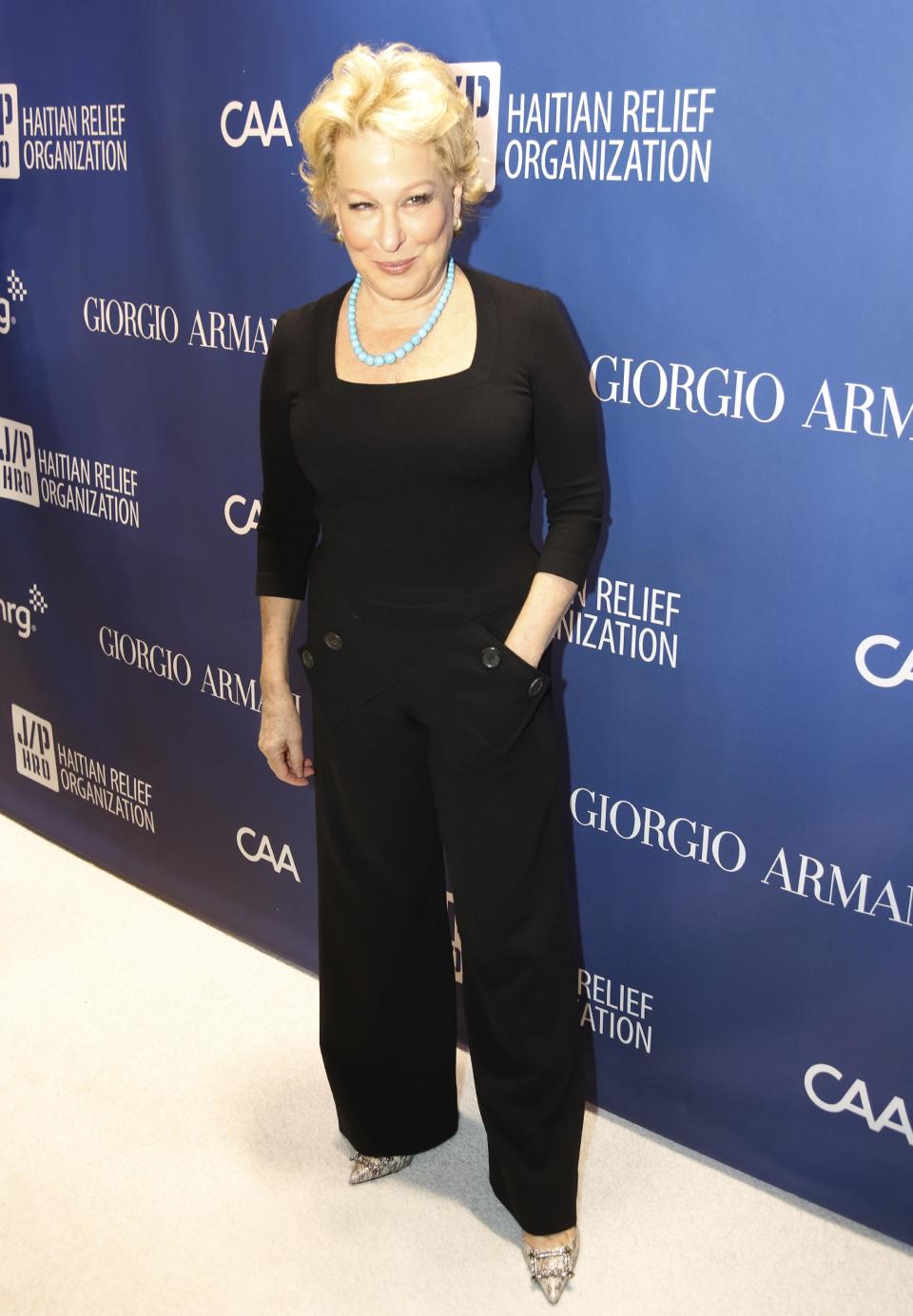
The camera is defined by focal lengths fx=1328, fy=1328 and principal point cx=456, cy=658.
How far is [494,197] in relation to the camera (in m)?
2.00

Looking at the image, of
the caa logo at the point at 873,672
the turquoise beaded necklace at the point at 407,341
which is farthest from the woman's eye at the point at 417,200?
the caa logo at the point at 873,672

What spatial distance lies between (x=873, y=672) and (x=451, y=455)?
69cm

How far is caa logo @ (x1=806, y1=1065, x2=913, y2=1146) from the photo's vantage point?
2.03m

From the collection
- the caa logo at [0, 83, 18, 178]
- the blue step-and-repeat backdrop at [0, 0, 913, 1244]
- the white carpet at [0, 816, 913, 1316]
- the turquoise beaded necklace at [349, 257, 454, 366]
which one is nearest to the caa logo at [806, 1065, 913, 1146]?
the blue step-and-repeat backdrop at [0, 0, 913, 1244]

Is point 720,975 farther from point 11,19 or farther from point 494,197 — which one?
point 11,19

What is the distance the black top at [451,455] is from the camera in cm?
164

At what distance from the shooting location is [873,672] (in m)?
1.86

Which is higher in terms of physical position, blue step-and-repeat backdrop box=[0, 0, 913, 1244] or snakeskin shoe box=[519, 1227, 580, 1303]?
blue step-and-repeat backdrop box=[0, 0, 913, 1244]

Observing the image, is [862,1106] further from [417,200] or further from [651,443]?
[417,200]

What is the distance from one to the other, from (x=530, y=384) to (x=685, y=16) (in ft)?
1.77

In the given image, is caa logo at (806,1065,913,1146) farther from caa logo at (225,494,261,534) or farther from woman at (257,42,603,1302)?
caa logo at (225,494,261,534)

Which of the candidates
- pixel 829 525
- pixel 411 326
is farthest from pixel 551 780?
pixel 411 326

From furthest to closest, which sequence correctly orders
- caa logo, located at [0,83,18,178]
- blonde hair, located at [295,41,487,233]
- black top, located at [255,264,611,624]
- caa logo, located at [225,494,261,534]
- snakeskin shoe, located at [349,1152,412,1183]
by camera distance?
1. caa logo, located at [0,83,18,178]
2. caa logo, located at [225,494,261,534]
3. snakeskin shoe, located at [349,1152,412,1183]
4. black top, located at [255,264,611,624]
5. blonde hair, located at [295,41,487,233]

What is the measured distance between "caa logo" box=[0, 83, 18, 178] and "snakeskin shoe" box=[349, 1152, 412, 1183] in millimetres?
2045
